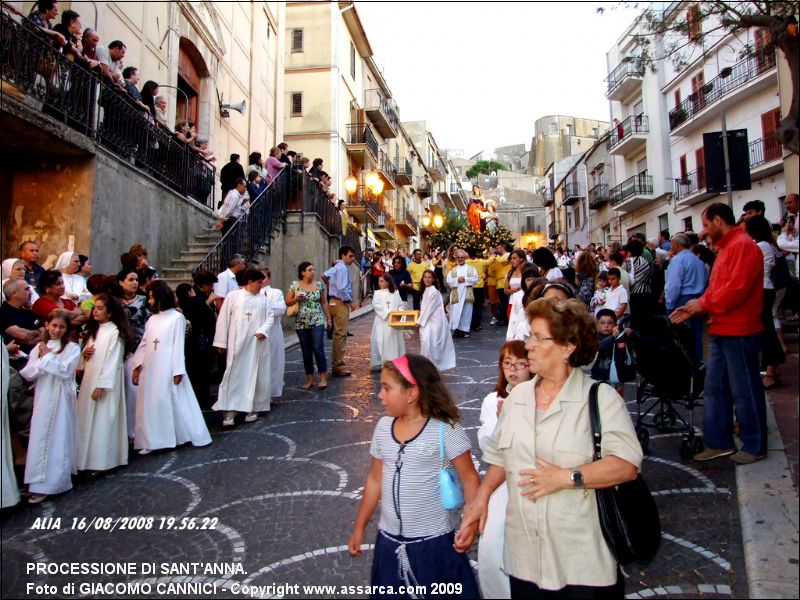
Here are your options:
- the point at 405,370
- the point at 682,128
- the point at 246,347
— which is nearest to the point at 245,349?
the point at 246,347

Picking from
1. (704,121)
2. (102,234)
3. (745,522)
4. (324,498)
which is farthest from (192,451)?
(704,121)

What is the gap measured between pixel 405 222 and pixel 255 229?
32.8m

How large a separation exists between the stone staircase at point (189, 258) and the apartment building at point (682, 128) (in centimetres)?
1519

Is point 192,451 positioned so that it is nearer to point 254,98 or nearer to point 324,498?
point 324,498

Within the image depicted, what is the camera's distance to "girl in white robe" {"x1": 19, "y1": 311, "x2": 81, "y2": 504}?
473 cm

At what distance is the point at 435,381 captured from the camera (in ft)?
9.36

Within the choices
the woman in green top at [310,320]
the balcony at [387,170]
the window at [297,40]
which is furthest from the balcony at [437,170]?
the woman in green top at [310,320]

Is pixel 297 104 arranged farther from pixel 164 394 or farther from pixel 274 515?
pixel 274 515

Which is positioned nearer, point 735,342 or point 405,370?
point 405,370

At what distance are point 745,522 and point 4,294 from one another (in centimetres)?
679

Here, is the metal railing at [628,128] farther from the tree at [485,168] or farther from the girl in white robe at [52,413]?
the tree at [485,168]

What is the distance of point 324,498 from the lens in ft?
14.6

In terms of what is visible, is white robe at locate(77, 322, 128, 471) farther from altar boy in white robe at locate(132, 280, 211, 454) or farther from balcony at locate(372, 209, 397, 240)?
balcony at locate(372, 209, 397, 240)

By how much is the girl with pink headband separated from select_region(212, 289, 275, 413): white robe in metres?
4.60
